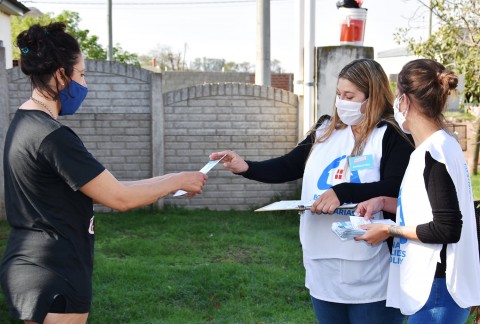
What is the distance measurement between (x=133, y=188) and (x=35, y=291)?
1.87 ft

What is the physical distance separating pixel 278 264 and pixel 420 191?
4404 millimetres

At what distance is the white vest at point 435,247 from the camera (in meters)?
2.59

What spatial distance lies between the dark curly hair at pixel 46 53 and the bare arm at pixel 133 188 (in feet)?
1.37

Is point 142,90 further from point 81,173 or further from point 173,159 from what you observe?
point 81,173

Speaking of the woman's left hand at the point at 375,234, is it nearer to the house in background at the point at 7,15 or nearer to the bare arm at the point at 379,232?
the bare arm at the point at 379,232

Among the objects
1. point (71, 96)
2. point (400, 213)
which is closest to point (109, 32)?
point (71, 96)

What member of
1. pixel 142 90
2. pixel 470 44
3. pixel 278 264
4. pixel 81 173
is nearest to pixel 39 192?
pixel 81 173

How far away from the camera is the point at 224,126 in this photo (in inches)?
379

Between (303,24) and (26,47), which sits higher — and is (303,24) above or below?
above

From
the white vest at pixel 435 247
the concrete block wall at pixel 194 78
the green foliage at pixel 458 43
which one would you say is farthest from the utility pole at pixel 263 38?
the concrete block wall at pixel 194 78

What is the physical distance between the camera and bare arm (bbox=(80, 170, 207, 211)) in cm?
258

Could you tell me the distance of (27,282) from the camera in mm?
2516

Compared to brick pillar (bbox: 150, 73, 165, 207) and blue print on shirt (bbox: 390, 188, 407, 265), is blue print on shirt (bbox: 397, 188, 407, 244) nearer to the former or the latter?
blue print on shirt (bbox: 390, 188, 407, 265)

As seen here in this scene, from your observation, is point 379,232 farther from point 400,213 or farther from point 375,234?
point 400,213
